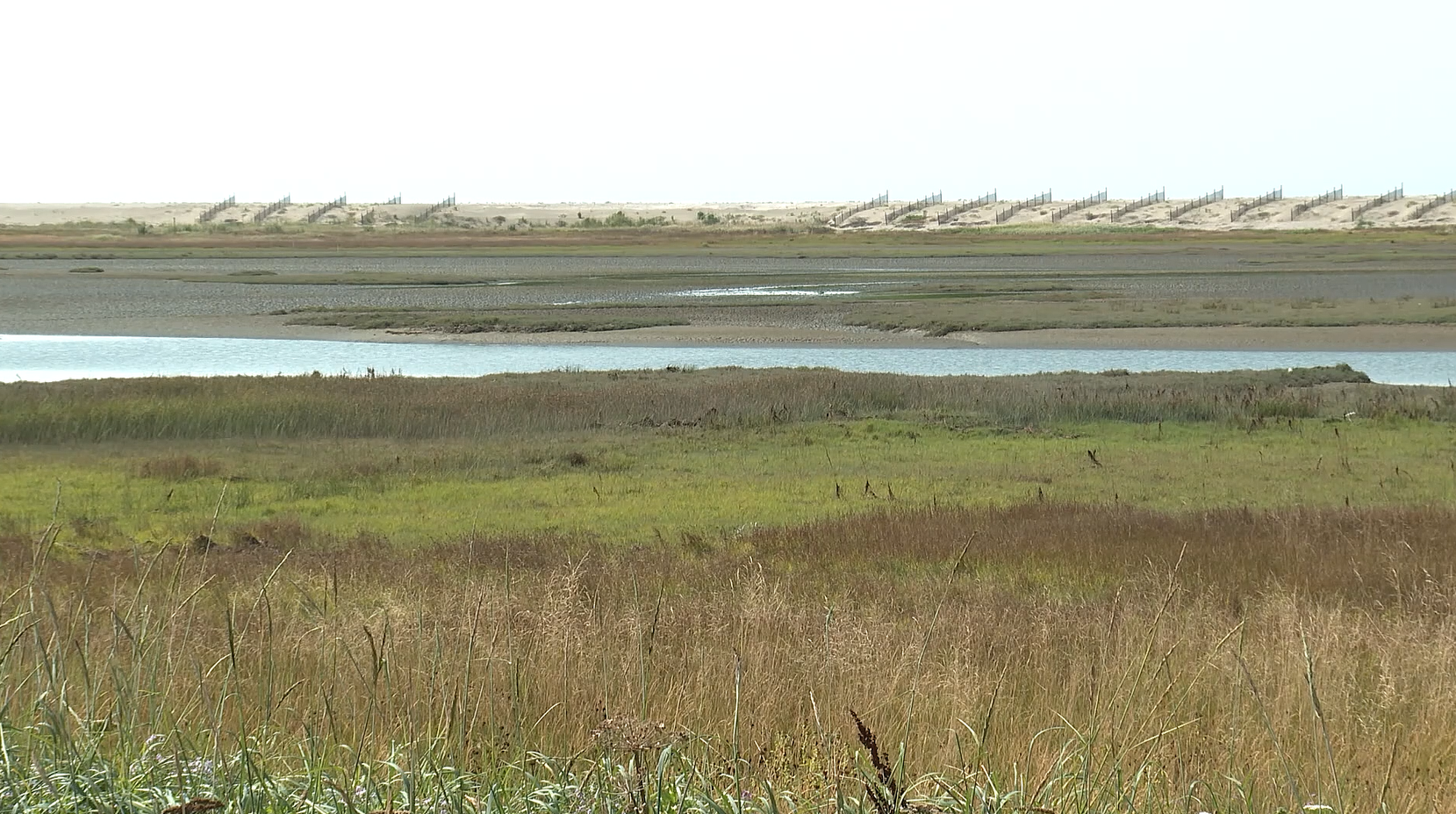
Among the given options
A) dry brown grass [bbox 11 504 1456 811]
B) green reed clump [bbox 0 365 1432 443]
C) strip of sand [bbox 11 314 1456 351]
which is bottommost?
strip of sand [bbox 11 314 1456 351]

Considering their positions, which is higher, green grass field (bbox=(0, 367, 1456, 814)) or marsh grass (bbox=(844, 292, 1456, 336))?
green grass field (bbox=(0, 367, 1456, 814))

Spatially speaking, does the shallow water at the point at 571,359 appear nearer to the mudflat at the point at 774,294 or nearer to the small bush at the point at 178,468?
the mudflat at the point at 774,294

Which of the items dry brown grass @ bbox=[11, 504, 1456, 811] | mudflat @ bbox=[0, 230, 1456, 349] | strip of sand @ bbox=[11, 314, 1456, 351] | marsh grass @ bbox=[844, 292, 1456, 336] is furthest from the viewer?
marsh grass @ bbox=[844, 292, 1456, 336]

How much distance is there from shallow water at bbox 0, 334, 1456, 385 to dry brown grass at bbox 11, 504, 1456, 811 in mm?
23397

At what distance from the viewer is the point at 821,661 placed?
6.27 metres

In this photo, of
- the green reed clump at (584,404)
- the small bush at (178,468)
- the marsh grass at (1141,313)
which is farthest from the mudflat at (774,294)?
the small bush at (178,468)

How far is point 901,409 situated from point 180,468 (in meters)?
12.7

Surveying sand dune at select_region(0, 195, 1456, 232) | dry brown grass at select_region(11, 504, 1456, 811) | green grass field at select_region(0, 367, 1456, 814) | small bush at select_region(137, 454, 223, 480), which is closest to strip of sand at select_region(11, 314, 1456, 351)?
green grass field at select_region(0, 367, 1456, 814)

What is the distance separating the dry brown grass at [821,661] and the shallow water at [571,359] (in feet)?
76.8

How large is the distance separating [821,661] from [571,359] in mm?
32169

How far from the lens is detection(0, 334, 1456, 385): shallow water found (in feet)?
114

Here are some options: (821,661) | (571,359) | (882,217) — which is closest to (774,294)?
(571,359)

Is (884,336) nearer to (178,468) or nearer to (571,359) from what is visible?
(571,359)

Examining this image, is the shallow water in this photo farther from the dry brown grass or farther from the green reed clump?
the dry brown grass
